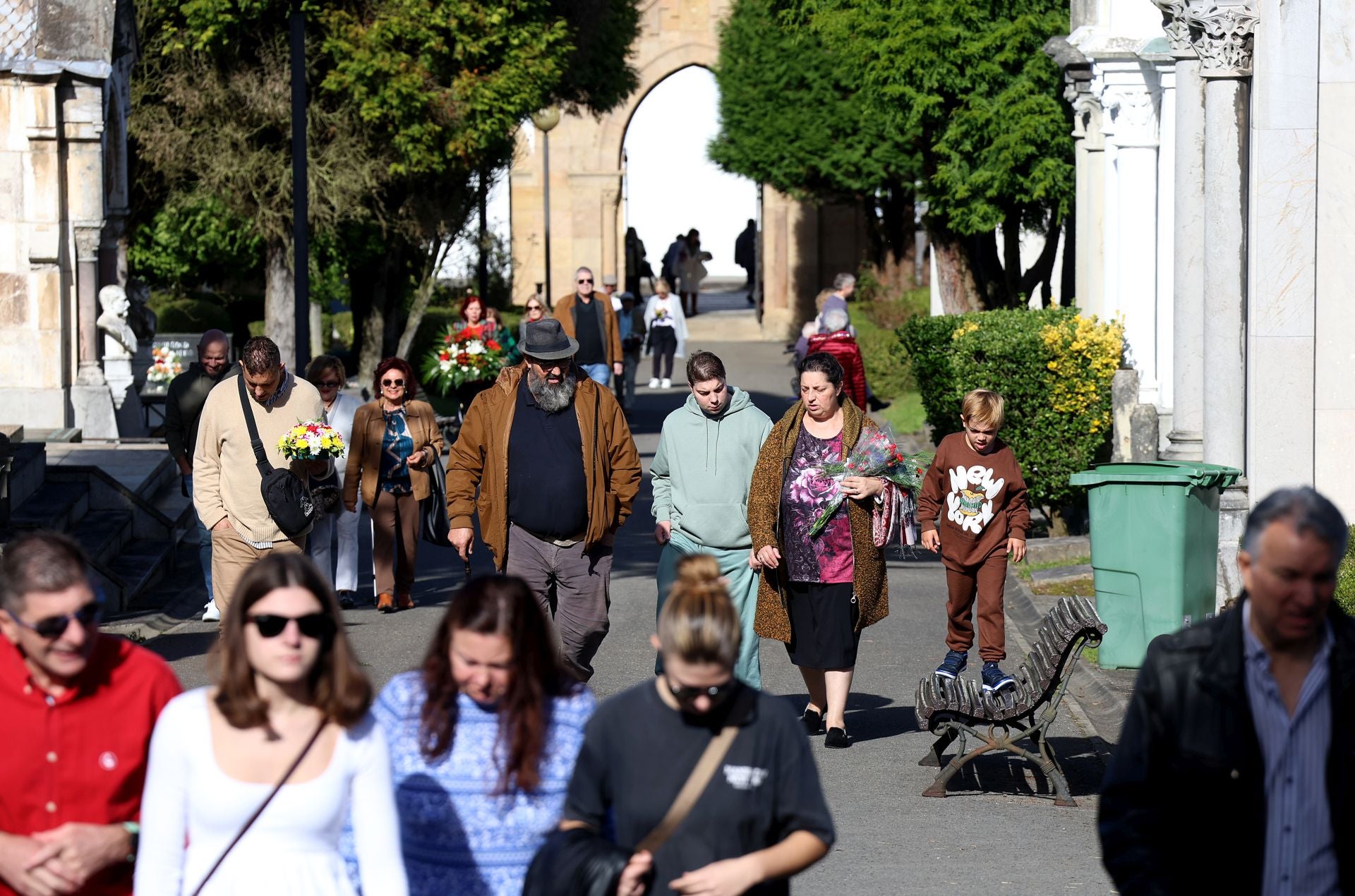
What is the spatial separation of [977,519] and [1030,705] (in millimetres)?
1322

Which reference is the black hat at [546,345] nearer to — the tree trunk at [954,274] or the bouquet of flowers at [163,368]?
the bouquet of flowers at [163,368]

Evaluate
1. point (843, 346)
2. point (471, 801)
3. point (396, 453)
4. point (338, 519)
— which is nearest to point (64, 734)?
point (471, 801)

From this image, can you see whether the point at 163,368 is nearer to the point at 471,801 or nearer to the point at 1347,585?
the point at 1347,585

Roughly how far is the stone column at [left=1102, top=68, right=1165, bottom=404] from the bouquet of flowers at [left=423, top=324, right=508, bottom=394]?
18.0ft

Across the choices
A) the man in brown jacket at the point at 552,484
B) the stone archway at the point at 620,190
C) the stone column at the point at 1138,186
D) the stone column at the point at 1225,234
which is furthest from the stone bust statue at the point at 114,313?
the stone archway at the point at 620,190

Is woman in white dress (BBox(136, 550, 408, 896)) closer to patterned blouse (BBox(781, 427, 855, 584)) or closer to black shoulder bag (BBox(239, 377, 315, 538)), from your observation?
patterned blouse (BBox(781, 427, 855, 584))

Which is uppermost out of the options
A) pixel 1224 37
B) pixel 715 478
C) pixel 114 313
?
pixel 1224 37

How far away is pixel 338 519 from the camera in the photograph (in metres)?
12.6

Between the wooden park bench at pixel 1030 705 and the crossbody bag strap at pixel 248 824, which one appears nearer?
the crossbody bag strap at pixel 248 824

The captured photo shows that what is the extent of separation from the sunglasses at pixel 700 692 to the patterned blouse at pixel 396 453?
861cm

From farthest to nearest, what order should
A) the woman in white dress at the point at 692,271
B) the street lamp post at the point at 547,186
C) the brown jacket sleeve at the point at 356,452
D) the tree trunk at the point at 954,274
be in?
the woman in white dress at the point at 692,271, the street lamp post at the point at 547,186, the tree trunk at the point at 954,274, the brown jacket sleeve at the point at 356,452

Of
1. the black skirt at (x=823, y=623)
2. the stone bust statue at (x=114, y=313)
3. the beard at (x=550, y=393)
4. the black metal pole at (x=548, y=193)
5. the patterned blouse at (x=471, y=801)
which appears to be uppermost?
the black metal pole at (x=548, y=193)

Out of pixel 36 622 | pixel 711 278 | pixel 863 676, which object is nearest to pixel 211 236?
pixel 863 676

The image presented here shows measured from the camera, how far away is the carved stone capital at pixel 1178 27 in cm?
1195
